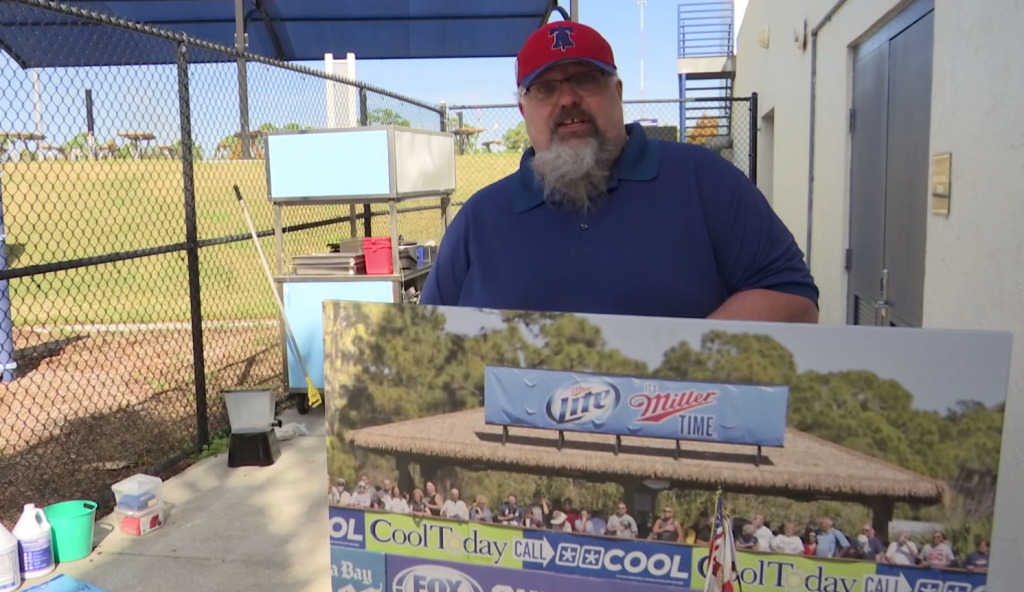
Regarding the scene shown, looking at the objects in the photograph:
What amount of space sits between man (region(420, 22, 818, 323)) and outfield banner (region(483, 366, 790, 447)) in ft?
1.62

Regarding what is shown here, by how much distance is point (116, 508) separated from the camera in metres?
4.32

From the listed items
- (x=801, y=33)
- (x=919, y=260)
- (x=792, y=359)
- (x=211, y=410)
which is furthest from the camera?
(x=801, y=33)

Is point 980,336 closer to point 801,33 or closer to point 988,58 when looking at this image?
point 988,58

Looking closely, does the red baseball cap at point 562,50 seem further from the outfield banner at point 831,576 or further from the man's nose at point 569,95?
the outfield banner at point 831,576

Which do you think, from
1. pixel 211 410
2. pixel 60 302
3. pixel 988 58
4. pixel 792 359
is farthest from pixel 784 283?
pixel 60 302

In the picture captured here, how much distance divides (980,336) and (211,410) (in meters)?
6.22

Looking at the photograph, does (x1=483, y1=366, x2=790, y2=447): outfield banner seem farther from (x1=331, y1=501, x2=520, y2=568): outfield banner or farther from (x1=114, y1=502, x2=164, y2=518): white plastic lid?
(x1=114, y1=502, x2=164, y2=518): white plastic lid

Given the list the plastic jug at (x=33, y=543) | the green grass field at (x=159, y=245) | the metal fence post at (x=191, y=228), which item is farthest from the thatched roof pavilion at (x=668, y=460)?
the green grass field at (x=159, y=245)

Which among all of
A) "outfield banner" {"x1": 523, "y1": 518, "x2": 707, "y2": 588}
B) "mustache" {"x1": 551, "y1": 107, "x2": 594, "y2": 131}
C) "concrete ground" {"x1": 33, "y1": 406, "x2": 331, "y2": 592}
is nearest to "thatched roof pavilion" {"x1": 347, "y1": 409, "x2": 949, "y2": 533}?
"outfield banner" {"x1": 523, "y1": 518, "x2": 707, "y2": 588}

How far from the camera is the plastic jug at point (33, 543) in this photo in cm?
361

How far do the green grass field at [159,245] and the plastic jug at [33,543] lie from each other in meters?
5.47

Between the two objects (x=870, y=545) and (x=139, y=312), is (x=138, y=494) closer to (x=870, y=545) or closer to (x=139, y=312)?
(x=870, y=545)

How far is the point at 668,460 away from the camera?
1386 millimetres

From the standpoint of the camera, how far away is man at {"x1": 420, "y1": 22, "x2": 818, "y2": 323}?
74.3 inches
